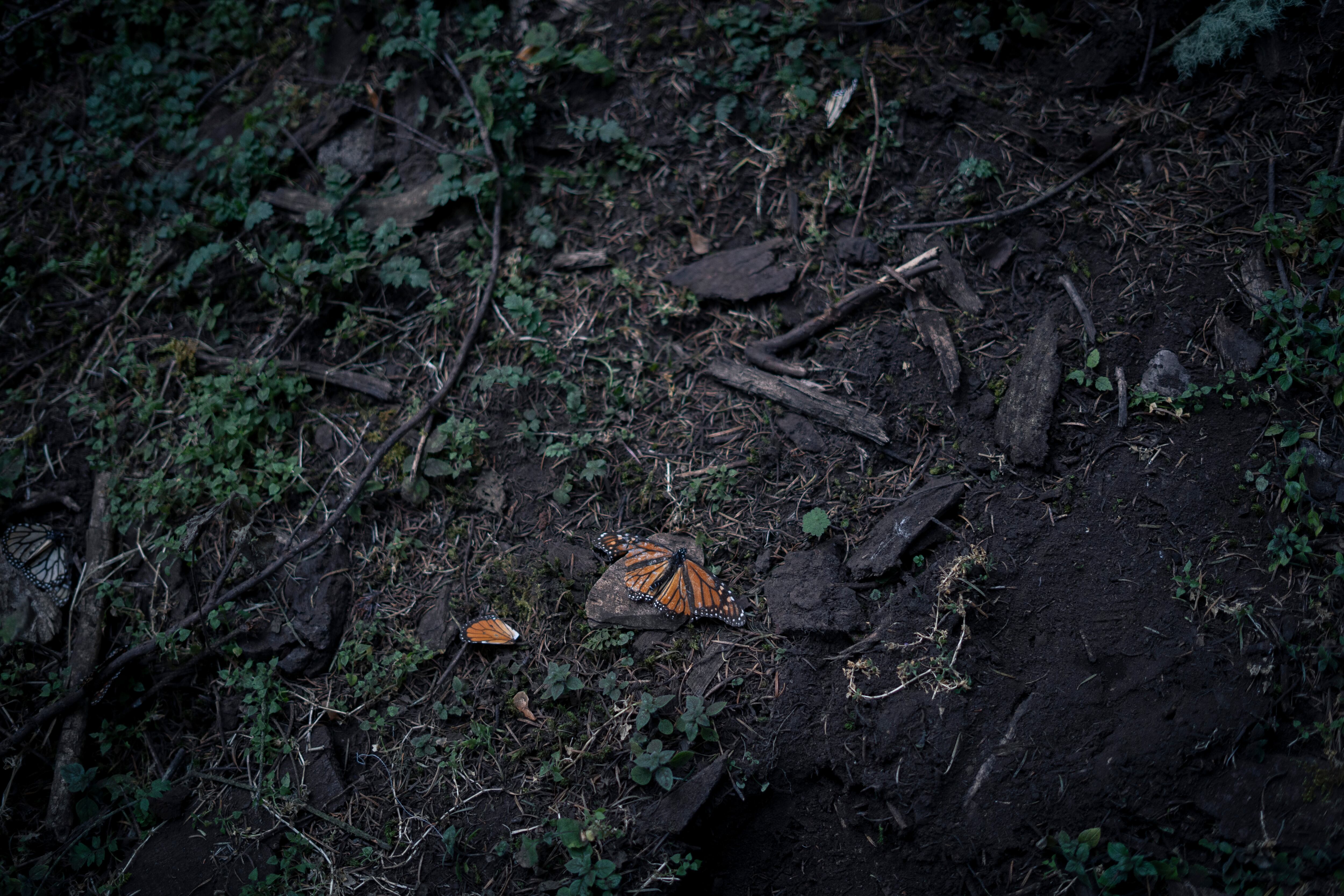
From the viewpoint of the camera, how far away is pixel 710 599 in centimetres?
268

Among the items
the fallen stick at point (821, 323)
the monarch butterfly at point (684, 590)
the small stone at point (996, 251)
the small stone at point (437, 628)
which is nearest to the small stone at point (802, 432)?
the fallen stick at point (821, 323)

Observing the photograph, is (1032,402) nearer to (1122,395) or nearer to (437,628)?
(1122,395)

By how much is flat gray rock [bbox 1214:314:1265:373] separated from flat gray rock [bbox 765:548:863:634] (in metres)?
1.67

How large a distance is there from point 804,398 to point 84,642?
353 cm

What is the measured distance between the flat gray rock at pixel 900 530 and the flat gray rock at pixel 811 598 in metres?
0.09

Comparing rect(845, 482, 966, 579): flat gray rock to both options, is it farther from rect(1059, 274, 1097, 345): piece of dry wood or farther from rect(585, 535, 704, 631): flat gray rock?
rect(1059, 274, 1097, 345): piece of dry wood

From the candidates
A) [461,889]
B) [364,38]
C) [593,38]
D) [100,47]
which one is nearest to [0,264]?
[100,47]

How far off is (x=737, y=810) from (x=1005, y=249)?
266 centimetres

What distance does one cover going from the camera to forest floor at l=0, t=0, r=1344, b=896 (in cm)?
232

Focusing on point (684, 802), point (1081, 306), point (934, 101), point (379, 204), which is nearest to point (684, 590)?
point (684, 802)

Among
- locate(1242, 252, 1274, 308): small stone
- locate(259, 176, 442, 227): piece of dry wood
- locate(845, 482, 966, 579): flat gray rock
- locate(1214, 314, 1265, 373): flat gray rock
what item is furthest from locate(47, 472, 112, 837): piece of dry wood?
locate(1242, 252, 1274, 308): small stone

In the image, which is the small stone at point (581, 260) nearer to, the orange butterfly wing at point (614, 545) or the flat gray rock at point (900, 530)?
the orange butterfly wing at point (614, 545)

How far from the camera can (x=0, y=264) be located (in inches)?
165

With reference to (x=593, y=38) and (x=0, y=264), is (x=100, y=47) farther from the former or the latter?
(x=593, y=38)
